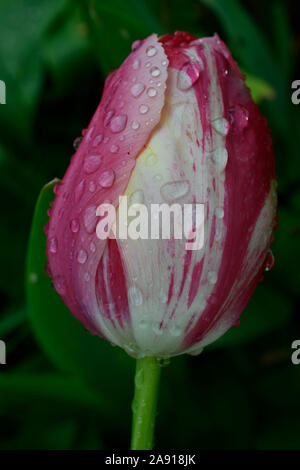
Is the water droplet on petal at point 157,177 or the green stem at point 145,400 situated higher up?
the water droplet on petal at point 157,177

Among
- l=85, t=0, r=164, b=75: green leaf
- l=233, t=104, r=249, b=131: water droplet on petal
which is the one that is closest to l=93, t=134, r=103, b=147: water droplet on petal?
l=233, t=104, r=249, b=131: water droplet on petal

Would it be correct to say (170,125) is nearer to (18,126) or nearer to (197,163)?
(197,163)

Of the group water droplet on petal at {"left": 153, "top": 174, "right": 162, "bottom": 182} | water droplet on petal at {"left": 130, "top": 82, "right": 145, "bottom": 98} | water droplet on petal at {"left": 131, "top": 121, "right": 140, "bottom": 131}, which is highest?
water droplet on petal at {"left": 130, "top": 82, "right": 145, "bottom": 98}

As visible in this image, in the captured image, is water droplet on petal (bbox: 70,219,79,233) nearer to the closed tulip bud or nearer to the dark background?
the closed tulip bud

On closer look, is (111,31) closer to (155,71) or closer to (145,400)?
(155,71)

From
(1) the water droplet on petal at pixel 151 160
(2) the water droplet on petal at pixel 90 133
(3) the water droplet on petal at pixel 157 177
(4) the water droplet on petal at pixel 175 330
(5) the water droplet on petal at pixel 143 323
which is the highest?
(2) the water droplet on petal at pixel 90 133

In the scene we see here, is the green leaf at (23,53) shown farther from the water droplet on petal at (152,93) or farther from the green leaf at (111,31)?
the water droplet on petal at (152,93)
